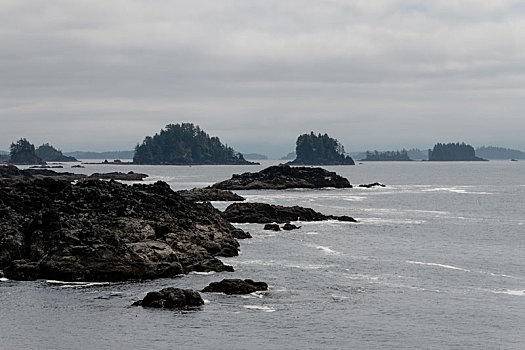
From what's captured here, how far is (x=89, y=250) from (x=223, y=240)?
19.3 meters

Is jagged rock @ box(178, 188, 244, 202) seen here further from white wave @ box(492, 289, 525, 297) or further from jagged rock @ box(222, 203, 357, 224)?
A: white wave @ box(492, 289, 525, 297)

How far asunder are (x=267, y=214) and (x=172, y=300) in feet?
186

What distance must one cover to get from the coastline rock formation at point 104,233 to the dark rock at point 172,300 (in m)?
9.68

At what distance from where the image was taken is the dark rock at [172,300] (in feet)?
161

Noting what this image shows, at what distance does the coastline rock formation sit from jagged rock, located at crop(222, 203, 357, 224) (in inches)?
698

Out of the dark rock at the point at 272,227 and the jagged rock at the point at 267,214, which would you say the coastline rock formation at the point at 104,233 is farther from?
the jagged rock at the point at 267,214

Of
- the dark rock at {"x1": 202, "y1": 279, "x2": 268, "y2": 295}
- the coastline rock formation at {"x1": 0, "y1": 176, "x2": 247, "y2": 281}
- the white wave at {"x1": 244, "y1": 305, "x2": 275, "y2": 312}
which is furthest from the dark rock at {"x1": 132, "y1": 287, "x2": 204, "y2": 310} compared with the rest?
the coastline rock formation at {"x1": 0, "y1": 176, "x2": 247, "y2": 281}

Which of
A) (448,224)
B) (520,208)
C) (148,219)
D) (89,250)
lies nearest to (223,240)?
(148,219)

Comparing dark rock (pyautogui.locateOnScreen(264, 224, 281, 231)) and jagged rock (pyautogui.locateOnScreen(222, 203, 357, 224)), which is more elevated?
jagged rock (pyautogui.locateOnScreen(222, 203, 357, 224))

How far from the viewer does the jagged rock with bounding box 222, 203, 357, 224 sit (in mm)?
103562

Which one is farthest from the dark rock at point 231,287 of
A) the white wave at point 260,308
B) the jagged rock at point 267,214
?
the jagged rock at point 267,214

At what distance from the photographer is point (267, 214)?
106m

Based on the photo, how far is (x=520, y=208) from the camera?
13838cm

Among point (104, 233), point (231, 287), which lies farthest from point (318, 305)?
point (104, 233)
